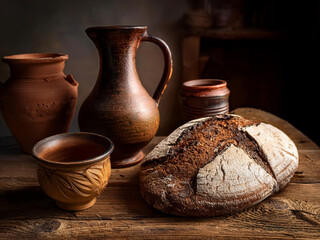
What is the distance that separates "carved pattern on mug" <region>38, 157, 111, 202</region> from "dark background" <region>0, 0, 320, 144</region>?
4.46 feet

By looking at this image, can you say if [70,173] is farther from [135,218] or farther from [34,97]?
[34,97]

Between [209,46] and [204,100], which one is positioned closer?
[204,100]

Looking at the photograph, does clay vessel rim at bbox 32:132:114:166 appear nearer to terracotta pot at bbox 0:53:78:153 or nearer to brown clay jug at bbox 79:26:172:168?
brown clay jug at bbox 79:26:172:168

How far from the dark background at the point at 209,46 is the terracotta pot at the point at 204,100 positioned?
94 centimetres

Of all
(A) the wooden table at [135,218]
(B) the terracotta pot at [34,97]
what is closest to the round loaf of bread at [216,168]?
(A) the wooden table at [135,218]

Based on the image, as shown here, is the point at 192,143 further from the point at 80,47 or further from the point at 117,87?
the point at 80,47

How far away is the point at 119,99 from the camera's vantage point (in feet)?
3.41

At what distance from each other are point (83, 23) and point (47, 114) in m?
1.01

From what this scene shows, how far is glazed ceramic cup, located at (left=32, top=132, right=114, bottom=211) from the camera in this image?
2.57ft

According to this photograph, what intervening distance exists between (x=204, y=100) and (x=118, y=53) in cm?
41

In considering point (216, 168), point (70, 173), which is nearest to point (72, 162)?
point (70, 173)

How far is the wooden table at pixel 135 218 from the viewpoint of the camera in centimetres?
78

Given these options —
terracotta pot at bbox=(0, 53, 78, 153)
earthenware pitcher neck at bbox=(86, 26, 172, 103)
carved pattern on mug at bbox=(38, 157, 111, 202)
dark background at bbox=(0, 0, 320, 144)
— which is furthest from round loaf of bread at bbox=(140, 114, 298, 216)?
dark background at bbox=(0, 0, 320, 144)

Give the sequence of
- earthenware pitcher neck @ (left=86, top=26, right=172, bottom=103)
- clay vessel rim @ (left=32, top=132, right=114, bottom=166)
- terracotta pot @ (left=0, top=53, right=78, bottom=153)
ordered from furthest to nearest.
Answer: terracotta pot @ (left=0, top=53, right=78, bottom=153) → earthenware pitcher neck @ (left=86, top=26, right=172, bottom=103) → clay vessel rim @ (left=32, top=132, right=114, bottom=166)
